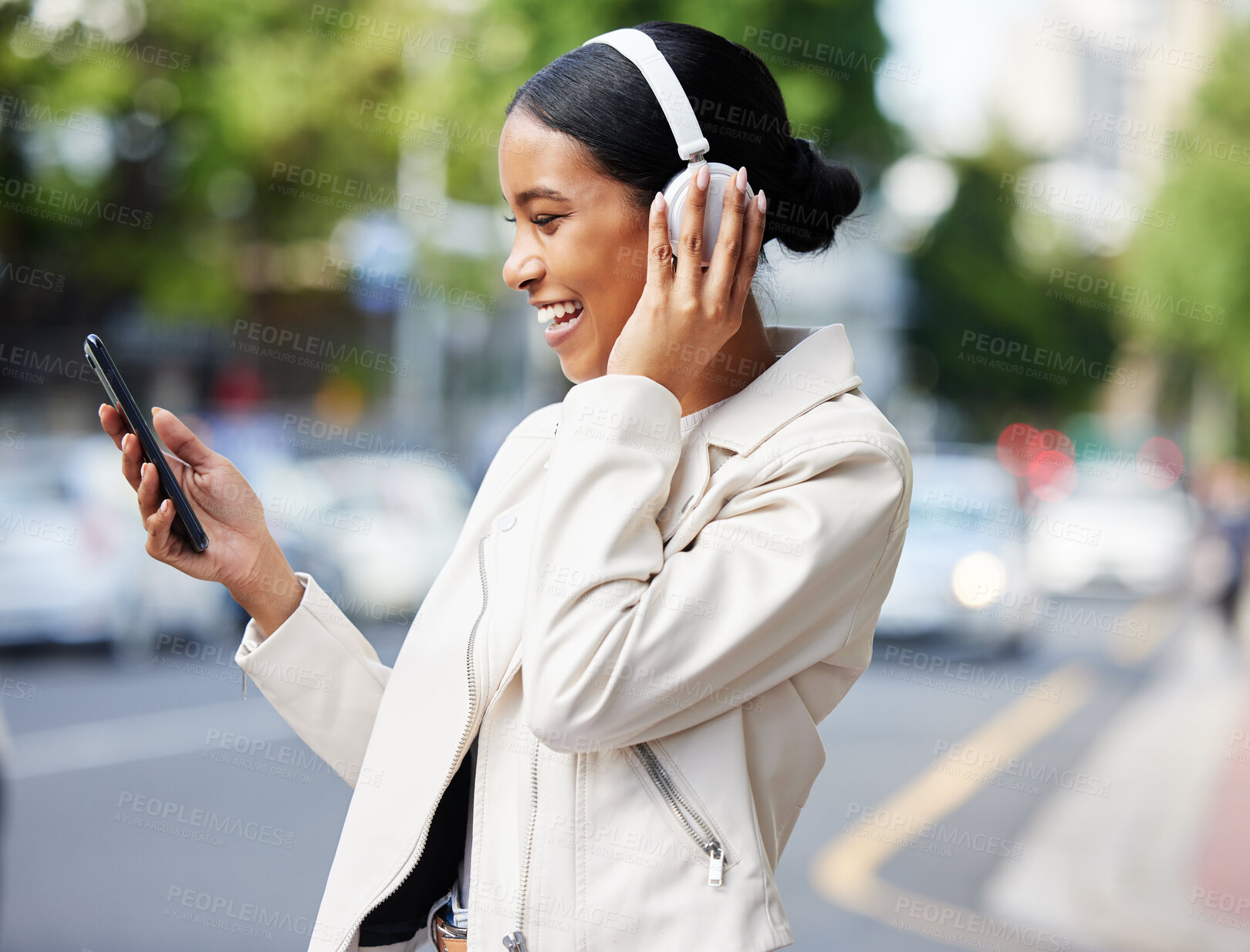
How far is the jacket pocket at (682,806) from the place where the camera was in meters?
1.38

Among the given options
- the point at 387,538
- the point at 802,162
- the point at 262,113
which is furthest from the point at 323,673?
the point at 262,113

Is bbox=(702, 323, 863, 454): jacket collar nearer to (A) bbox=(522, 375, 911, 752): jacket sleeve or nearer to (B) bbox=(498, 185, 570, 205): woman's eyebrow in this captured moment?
(A) bbox=(522, 375, 911, 752): jacket sleeve

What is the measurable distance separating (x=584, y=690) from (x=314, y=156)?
20.5 m

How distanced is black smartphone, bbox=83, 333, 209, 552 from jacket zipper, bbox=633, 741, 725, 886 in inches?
28.9

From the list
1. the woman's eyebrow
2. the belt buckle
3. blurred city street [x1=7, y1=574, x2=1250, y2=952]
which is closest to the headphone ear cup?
the woman's eyebrow

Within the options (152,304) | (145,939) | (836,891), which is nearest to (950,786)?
(836,891)

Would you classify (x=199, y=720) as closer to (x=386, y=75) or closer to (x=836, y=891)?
(x=836, y=891)

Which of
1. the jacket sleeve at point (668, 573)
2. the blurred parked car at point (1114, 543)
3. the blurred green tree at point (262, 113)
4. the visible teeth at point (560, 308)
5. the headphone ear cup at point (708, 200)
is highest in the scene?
the blurred green tree at point (262, 113)

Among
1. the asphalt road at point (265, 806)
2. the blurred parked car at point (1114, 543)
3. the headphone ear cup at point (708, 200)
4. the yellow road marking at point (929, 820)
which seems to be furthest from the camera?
the blurred parked car at point (1114, 543)

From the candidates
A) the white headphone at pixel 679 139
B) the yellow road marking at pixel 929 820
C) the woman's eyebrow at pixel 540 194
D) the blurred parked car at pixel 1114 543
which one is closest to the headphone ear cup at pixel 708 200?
the white headphone at pixel 679 139

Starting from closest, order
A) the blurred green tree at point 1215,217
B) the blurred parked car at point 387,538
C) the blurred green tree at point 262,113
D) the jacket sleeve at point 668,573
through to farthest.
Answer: the jacket sleeve at point 668,573 → the blurred parked car at point 387,538 → the blurred green tree at point 262,113 → the blurred green tree at point 1215,217

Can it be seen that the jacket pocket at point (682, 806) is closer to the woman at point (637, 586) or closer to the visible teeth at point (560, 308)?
the woman at point (637, 586)

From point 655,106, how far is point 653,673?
0.71 m

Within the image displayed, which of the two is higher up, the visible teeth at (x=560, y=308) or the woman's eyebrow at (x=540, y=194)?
the woman's eyebrow at (x=540, y=194)
